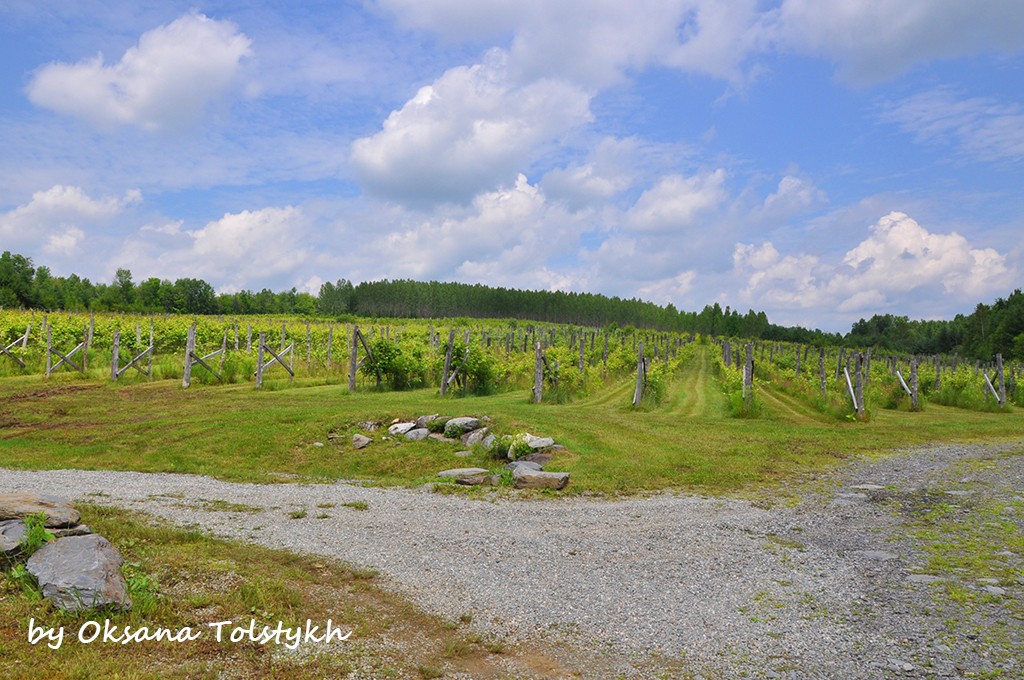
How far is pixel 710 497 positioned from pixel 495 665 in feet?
26.1

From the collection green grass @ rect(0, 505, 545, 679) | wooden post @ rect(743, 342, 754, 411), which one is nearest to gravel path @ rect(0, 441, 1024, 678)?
green grass @ rect(0, 505, 545, 679)

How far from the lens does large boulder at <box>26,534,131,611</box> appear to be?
617 centimetres

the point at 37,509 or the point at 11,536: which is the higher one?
the point at 37,509

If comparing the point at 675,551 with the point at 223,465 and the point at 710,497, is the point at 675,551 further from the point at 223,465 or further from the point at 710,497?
the point at 223,465

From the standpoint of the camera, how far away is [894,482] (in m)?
13.8

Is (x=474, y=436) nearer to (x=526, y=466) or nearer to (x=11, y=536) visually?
(x=526, y=466)

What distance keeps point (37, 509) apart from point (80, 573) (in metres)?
1.93

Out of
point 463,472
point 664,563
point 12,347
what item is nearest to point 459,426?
point 463,472

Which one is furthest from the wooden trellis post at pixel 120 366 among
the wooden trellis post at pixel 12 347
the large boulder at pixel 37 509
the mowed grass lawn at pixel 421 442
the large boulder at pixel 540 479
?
the large boulder at pixel 37 509

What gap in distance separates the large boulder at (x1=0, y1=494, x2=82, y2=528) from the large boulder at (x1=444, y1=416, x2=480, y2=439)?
11.0 metres

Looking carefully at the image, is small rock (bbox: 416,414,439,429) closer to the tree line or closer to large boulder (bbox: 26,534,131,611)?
large boulder (bbox: 26,534,131,611)

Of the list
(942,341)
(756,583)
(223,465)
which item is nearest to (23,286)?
(223,465)

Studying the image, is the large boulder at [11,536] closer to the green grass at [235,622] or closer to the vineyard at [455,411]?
the green grass at [235,622]

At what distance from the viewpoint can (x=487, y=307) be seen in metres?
143
